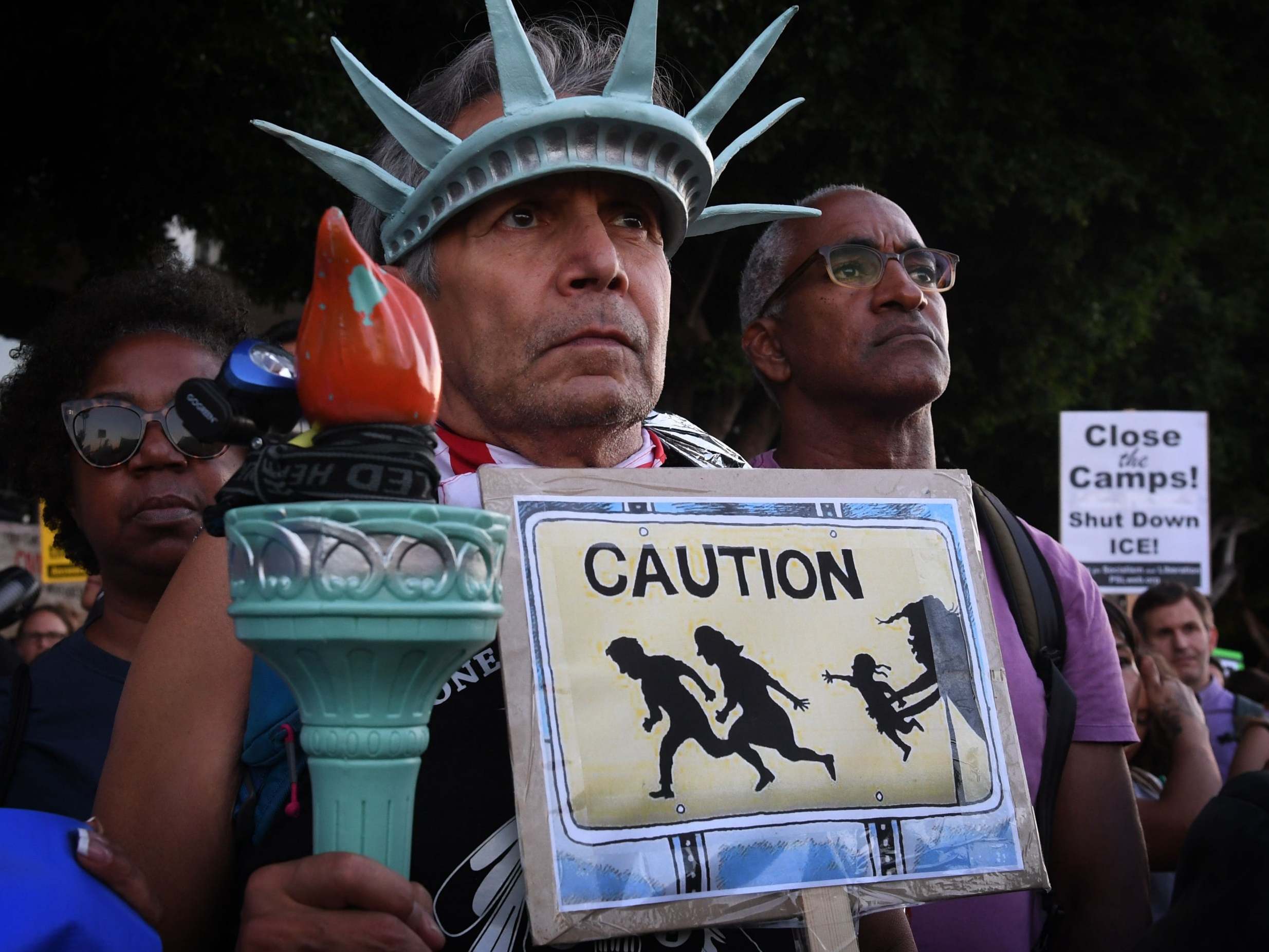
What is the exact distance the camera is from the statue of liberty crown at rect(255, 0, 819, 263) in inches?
69.9

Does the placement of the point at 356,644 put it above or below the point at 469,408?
below

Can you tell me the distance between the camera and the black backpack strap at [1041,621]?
7.89ft

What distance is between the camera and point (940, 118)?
9.27 metres

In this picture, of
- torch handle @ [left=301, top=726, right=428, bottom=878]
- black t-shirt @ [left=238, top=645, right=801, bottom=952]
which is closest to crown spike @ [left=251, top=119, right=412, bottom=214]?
black t-shirt @ [left=238, top=645, right=801, bottom=952]

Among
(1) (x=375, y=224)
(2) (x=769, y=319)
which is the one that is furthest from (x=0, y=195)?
(1) (x=375, y=224)

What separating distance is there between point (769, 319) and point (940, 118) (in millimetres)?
6585

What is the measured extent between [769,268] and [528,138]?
1597 millimetres

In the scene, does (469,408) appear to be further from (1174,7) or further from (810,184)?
(1174,7)

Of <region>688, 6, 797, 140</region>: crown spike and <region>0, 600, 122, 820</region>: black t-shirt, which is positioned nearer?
<region>688, 6, 797, 140</region>: crown spike

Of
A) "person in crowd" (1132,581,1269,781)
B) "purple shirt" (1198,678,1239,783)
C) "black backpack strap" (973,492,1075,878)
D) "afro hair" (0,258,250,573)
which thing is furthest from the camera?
"person in crowd" (1132,581,1269,781)

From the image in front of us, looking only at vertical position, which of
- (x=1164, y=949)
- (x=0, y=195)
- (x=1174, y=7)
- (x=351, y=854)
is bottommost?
(x=1164, y=949)

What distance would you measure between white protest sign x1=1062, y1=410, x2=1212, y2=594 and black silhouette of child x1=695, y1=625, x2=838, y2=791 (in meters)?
7.67

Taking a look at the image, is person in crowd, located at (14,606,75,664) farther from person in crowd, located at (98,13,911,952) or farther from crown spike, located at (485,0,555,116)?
crown spike, located at (485,0,555,116)

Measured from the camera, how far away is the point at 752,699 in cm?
166
